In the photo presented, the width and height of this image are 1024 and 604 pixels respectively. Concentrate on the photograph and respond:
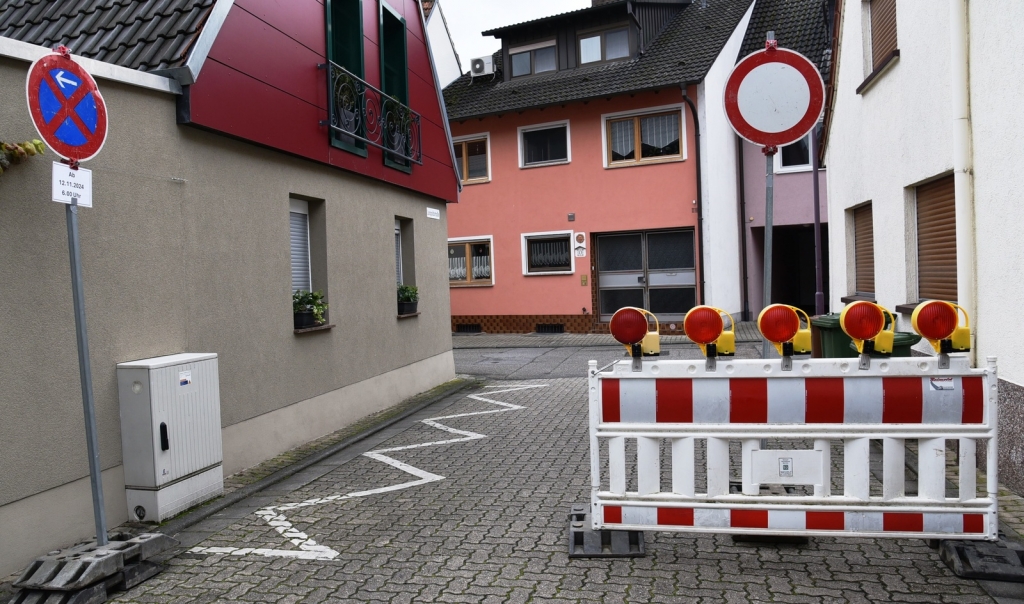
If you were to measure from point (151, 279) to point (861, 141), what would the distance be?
7867 mm

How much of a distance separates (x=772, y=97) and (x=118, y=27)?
5.35m

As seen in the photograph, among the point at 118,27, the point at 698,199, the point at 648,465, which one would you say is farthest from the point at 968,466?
the point at 698,199

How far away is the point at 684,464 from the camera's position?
4430mm

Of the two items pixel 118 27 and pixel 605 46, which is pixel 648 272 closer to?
pixel 605 46

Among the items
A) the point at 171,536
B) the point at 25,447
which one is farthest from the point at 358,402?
the point at 25,447

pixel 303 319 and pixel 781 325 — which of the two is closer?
pixel 781 325

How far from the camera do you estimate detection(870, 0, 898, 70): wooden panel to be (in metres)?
8.41

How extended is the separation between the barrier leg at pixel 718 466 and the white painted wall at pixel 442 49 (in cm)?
2179

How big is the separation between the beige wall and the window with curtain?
471 inches

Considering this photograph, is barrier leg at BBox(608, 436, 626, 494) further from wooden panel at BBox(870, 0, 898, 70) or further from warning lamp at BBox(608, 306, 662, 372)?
wooden panel at BBox(870, 0, 898, 70)

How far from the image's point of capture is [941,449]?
13.8 ft

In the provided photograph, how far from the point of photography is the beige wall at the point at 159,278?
4.91 meters

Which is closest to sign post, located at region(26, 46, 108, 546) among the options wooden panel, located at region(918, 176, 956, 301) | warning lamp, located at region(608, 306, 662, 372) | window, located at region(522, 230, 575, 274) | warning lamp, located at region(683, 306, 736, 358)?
warning lamp, located at region(608, 306, 662, 372)

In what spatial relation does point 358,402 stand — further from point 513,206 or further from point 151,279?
point 513,206
